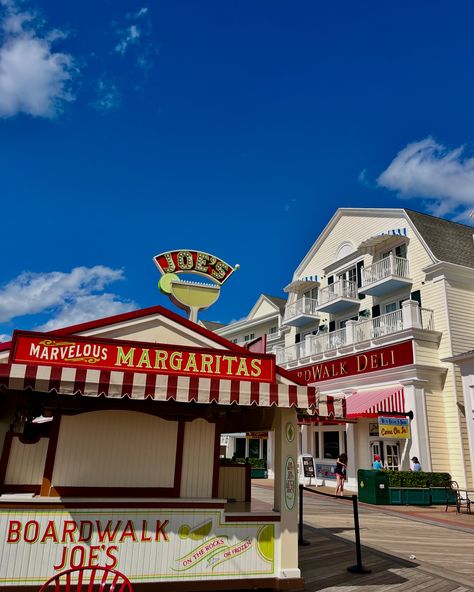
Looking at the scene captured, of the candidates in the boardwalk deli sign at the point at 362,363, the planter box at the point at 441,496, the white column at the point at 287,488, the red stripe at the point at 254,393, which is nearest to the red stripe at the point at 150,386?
the red stripe at the point at 254,393

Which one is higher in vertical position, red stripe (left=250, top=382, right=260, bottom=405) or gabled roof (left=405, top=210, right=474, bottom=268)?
gabled roof (left=405, top=210, right=474, bottom=268)

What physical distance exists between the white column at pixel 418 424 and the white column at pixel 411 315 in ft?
7.48

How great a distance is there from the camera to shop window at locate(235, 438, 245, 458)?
32.3 metres

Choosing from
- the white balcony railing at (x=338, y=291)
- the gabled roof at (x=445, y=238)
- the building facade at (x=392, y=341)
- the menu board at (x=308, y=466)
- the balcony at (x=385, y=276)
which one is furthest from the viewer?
the white balcony railing at (x=338, y=291)

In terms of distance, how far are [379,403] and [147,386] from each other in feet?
50.9

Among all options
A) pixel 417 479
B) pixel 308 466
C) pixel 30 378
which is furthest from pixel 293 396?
pixel 308 466

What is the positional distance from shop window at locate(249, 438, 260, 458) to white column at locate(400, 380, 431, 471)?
13434mm

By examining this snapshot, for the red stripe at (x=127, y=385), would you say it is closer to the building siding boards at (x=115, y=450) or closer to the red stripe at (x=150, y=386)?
the red stripe at (x=150, y=386)

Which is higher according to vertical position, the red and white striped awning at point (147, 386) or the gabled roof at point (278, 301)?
the gabled roof at point (278, 301)

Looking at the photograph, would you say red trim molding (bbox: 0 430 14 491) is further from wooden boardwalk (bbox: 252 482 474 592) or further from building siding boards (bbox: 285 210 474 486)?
building siding boards (bbox: 285 210 474 486)

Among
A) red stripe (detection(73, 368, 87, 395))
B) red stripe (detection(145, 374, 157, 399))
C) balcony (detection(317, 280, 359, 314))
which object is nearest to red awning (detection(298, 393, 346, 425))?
red stripe (detection(145, 374, 157, 399))

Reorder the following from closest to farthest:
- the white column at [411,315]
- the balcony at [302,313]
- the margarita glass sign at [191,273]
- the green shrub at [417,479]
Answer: the margarita glass sign at [191,273] → the green shrub at [417,479] → the white column at [411,315] → the balcony at [302,313]

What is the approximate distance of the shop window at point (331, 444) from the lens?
23069mm

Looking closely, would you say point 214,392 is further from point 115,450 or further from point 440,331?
point 440,331
